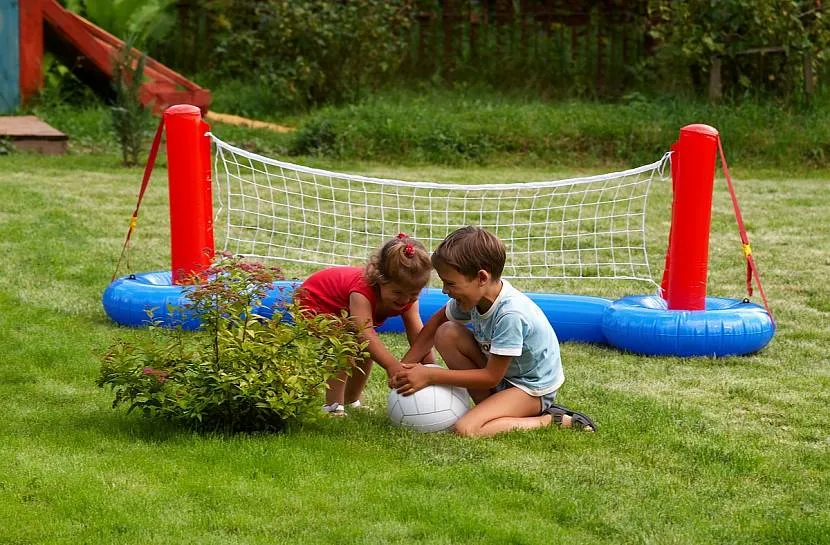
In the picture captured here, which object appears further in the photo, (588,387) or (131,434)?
(588,387)

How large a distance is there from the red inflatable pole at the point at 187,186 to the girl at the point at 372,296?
1686 millimetres

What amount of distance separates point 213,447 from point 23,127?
10.2 metres

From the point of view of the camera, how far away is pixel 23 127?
13844 mm

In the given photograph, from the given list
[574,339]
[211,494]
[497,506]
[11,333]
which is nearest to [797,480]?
[497,506]

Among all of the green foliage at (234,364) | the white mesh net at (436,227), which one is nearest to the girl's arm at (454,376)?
the green foliage at (234,364)

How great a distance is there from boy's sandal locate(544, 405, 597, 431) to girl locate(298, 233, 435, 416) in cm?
62

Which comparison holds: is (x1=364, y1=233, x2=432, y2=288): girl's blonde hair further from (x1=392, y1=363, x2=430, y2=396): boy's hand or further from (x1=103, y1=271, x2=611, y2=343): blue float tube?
(x1=103, y1=271, x2=611, y2=343): blue float tube

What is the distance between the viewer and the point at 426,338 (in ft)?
17.2

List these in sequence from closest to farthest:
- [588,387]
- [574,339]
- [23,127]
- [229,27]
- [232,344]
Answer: [232,344] < [588,387] < [574,339] < [23,127] < [229,27]

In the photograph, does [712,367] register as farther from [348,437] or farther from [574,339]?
[348,437]

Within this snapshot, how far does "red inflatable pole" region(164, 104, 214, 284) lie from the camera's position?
6844 mm

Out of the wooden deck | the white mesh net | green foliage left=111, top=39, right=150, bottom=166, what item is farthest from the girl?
the wooden deck

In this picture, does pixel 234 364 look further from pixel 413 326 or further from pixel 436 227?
pixel 436 227

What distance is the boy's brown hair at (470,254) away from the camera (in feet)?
15.7
